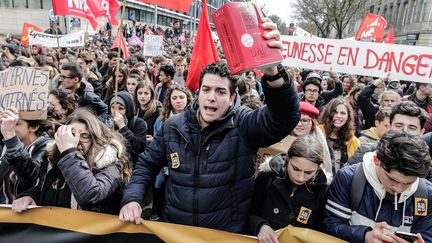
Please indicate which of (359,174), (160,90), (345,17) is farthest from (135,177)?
(345,17)

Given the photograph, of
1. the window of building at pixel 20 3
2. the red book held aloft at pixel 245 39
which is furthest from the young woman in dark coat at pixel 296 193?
the window of building at pixel 20 3

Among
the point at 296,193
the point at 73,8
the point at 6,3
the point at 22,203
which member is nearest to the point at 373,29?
the point at 73,8

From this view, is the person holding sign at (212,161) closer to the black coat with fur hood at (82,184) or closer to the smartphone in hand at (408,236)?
the black coat with fur hood at (82,184)

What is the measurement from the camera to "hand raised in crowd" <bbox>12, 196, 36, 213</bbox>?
2.24 meters

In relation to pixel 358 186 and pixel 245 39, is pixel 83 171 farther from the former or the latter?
pixel 358 186

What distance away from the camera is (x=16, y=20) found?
33.0 m

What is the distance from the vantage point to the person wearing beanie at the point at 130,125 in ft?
11.8

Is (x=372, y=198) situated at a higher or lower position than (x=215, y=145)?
lower

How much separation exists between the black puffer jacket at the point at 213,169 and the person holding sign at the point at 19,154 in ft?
2.54

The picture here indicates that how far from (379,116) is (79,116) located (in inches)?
110

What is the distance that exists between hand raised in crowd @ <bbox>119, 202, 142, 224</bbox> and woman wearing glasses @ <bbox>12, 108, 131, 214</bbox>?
17 cm

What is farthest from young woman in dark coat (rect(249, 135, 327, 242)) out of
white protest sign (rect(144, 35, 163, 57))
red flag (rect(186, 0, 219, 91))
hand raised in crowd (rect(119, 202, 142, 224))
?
white protest sign (rect(144, 35, 163, 57))

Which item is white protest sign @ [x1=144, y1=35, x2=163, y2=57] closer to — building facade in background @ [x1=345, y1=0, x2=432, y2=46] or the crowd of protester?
the crowd of protester

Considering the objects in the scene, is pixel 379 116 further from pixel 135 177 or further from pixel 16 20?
pixel 16 20
